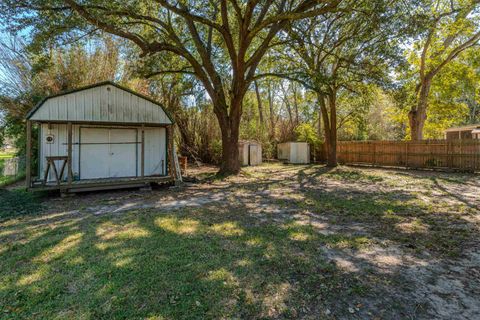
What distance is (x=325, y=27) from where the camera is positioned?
12.0m

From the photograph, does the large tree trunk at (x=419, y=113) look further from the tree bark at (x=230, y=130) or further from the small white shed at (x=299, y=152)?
the tree bark at (x=230, y=130)

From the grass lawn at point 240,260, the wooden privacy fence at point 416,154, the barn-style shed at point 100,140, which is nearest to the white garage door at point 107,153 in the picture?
the barn-style shed at point 100,140

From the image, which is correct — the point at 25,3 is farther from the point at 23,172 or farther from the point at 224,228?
the point at 224,228

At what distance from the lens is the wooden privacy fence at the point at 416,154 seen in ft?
39.2

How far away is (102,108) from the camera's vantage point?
7422 mm

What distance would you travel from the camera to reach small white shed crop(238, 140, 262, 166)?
1565 cm

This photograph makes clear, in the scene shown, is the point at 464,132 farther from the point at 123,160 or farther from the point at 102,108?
the point at 102,108

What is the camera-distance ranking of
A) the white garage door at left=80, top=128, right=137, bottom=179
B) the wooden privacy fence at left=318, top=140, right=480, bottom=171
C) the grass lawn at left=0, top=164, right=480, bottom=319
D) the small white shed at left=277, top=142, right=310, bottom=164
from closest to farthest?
1. the grass lawn at left=0, top=164, right=480, bottom=319
2. the white garage door at left=80, top=128, right=137, bottom=179
3. the wooden privacy fence at left=318, top=140, right=480, bottom=171
4. the small white shed at left=277, top=142, right=310, bottom=164

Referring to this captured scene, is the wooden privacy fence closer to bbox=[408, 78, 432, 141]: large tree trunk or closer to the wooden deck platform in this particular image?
bbox=[408, 78, 432, 141]: large tree trunk

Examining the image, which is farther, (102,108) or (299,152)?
(299,152)

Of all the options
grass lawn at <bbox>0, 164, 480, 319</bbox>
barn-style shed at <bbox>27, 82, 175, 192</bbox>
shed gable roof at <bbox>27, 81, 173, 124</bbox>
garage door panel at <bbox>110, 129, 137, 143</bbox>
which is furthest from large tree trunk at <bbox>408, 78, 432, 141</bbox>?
garage door panel at <bbox>110, 129, 137, 143</bbox>

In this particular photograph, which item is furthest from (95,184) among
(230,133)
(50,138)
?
(230,133)

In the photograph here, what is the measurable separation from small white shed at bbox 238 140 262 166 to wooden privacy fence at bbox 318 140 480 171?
17.5 feet

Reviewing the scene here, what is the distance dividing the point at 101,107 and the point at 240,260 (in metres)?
6.30
